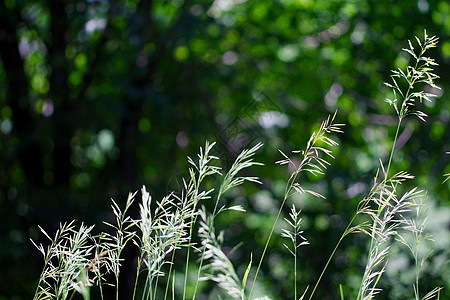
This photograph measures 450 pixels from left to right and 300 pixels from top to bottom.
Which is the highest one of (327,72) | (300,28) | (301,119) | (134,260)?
(300,28)

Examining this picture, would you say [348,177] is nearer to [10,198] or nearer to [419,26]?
[419,26]

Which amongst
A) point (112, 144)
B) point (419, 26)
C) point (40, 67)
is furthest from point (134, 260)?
point (419, 26)

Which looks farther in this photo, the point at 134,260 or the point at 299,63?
the point at 299,63

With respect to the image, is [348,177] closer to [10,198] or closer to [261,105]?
[261,105]

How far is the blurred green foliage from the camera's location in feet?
8.44

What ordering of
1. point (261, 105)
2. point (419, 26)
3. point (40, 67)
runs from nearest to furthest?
point (419, 26), point (261, 105), point (40, 67)

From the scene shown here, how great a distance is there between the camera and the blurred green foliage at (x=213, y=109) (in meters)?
2.57

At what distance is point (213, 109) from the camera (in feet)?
9.36

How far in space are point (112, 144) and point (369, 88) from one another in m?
1.51

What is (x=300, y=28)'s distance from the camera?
10.3 ft

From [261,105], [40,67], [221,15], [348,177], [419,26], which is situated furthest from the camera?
[40,67]

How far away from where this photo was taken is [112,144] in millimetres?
3154

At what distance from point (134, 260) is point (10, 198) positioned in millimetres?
792

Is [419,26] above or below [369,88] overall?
above
